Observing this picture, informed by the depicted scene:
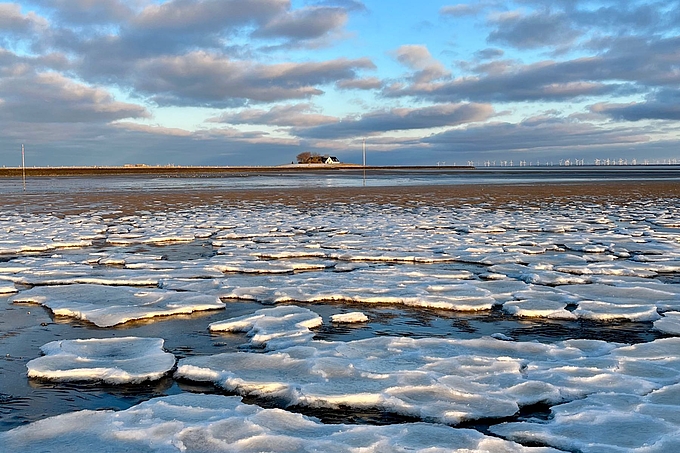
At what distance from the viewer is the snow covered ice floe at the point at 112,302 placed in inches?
190

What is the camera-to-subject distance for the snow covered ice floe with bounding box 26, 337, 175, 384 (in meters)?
3.41

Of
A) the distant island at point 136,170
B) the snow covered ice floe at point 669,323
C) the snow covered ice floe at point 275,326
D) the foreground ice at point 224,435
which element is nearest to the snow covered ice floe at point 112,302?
the snow covered ice floe at point 275,326

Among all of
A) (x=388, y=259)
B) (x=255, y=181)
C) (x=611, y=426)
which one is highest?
(x=255, y=181)

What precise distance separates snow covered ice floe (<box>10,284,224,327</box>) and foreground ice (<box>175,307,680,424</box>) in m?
1.30

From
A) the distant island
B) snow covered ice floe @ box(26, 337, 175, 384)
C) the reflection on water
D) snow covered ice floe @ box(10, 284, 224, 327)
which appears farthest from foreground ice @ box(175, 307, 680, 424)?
the distant island

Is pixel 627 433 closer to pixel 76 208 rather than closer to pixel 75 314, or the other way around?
pixel 75 314

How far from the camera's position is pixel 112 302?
5223 mm

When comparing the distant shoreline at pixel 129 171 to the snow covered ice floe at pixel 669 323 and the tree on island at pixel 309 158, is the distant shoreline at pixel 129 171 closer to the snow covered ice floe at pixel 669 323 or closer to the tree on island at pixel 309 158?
the tree on island at pixel 309 158

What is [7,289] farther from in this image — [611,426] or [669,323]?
[669,323]

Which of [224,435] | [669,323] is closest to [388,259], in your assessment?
[669,323]

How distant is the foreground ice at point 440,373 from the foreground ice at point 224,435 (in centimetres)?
27

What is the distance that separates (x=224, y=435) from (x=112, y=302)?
2.94 meters

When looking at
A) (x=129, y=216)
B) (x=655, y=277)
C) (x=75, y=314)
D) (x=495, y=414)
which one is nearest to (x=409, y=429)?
(x=495, y=414)

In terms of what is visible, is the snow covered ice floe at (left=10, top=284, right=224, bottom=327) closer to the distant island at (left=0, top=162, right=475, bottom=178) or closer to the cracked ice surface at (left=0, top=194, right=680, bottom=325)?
the cracked ice surface at (left=0, top=194, right=680, bottom=325)
